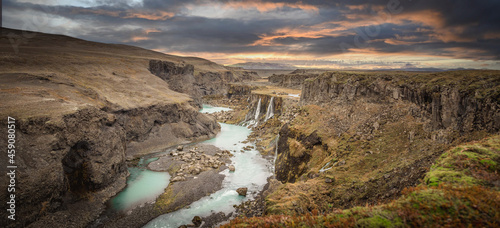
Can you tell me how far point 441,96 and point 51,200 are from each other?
119 ft

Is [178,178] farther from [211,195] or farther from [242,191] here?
[242,191]

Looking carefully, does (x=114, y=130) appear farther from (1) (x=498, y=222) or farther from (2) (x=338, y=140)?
(1) (x=498, y=222)

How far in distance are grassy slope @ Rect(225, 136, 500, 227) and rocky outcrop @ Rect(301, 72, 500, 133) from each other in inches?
185

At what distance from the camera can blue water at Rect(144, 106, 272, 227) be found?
79.6ft

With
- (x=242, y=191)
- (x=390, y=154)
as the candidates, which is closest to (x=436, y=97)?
(x=390, y=154)

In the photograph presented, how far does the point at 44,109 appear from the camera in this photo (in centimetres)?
2670

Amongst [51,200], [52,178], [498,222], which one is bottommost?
[51,200]

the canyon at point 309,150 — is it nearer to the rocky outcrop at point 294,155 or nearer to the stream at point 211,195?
the rocky outcrop at point 294,155

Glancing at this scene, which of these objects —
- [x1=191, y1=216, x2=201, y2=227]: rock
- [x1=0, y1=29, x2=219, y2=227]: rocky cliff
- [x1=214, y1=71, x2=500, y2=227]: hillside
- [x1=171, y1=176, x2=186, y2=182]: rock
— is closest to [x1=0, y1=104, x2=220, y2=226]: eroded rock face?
[x1=0, y1=29, x2=219, y2=227]: rocky cliff

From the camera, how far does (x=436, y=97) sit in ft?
62.1

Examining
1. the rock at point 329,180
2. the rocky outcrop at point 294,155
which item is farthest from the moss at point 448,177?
the rocky outcrop at point 294,155

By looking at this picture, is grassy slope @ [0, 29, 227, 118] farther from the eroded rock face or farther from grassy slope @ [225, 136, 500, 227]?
grassy slope @ [225, 136, 500, 227]

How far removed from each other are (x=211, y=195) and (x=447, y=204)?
83.1 ft

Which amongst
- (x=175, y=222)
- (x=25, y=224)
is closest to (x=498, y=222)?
(x=175, y=222)
